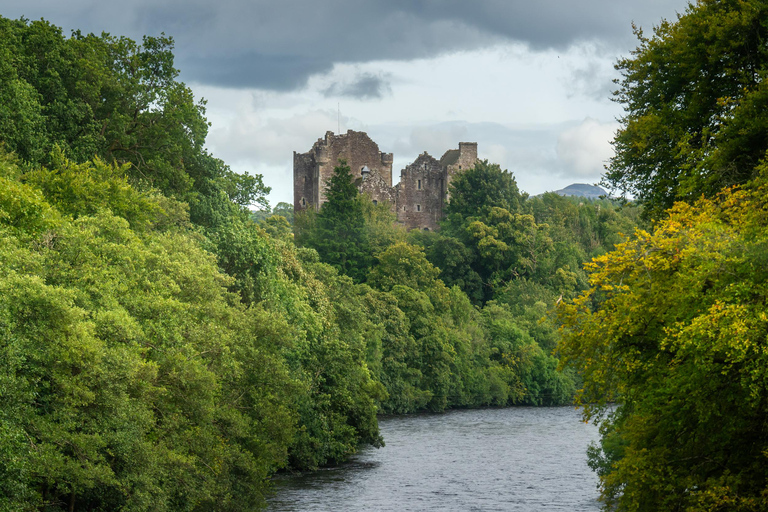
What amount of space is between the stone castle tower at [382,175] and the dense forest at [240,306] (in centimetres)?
4401

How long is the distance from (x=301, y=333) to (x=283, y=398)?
22.0ft

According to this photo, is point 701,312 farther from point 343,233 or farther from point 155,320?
point 343,233

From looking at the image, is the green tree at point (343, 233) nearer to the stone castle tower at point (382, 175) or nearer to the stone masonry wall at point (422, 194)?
the stone castle tower at point (382, 175)

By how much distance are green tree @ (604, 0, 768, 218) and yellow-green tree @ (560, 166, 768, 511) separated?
226 centimetres

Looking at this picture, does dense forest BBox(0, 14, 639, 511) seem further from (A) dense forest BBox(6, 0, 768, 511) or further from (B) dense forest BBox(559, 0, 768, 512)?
(B) dense forest BBox(559, 0, 768, 512)

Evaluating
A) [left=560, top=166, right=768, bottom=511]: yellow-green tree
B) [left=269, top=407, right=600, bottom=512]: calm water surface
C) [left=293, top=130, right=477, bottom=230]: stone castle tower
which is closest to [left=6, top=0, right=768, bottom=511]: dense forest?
[left=560, top=166, right=768, bottom=511]: yellow-green tree

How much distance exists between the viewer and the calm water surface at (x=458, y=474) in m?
34.0

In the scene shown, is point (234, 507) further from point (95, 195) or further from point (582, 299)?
point (582, 299)

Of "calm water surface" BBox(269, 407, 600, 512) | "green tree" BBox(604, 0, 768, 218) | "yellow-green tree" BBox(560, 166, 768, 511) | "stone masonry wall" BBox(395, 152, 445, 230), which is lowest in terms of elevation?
"calm water surface" BBox(269, 407, 600, 512)

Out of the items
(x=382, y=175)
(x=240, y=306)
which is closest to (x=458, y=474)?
(x=240, y=306)

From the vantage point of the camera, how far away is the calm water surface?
3400 cm

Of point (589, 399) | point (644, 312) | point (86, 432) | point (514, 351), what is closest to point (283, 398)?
point (86, 432)

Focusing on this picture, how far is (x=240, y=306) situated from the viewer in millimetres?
33281

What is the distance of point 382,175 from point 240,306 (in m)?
63.6
